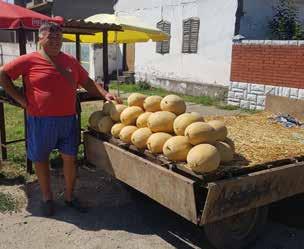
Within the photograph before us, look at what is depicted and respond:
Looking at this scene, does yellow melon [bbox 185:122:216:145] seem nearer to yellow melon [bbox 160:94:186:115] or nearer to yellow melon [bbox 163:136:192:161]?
yellow melon [bbox 163:136:192:161]

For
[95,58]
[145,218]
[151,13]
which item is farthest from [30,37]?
[145,218]

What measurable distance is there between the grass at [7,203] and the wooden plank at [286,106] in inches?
160

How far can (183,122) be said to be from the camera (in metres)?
3.59

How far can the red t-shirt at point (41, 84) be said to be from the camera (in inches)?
160

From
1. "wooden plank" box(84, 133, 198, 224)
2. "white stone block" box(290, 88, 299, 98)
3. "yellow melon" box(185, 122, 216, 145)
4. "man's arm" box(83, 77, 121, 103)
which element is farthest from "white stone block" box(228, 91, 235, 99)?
"yellow melon" box(185, 122, 216, 145)

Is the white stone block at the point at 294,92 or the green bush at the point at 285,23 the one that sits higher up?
the green bush at the point at 285,23

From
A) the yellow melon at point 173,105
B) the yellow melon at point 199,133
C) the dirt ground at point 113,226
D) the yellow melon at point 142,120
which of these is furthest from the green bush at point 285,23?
the yellow melon at point 199,133

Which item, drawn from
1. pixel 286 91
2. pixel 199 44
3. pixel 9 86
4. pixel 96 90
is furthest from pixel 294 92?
pixel 9 86

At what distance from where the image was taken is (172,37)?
49.5 feet

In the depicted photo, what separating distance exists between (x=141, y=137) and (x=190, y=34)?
1098cm

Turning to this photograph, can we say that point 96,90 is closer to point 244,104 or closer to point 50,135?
point 50,135

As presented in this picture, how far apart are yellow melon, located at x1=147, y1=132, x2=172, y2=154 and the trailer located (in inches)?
2.9

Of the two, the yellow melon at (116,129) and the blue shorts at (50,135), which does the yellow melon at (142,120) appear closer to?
the yellow melon at (116,129)

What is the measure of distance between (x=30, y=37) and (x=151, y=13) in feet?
56.1
